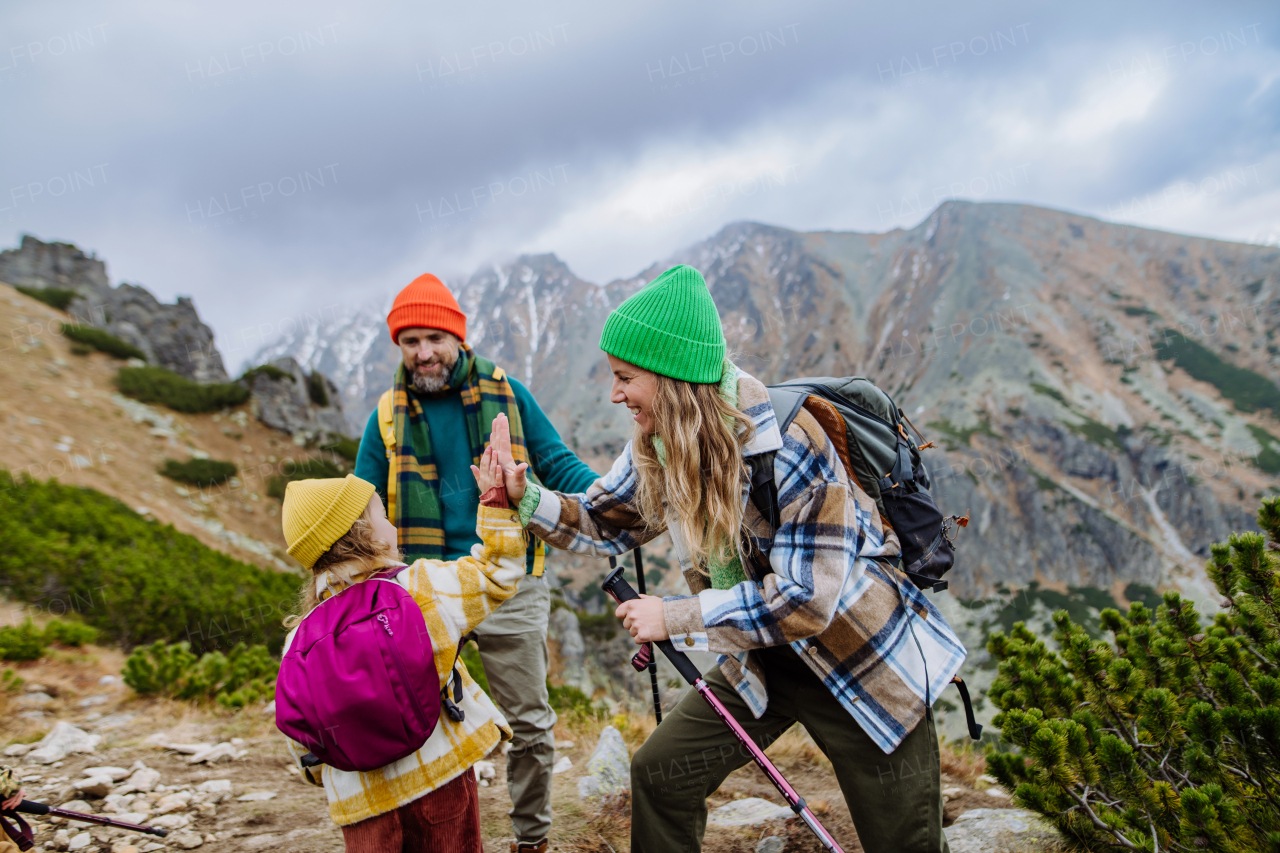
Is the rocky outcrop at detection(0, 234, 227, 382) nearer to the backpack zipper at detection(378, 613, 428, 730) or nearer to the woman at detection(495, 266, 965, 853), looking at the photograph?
the backpack zipper at detection(378, 613, 428, 730)

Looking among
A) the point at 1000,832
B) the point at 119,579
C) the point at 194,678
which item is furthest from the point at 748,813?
the point at 119,579

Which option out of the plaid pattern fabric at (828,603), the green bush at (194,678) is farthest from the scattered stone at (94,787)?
the plaid pattern fabric at (828,603)

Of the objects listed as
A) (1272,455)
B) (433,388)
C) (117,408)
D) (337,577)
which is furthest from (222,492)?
(1272,455)

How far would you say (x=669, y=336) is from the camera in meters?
2.32

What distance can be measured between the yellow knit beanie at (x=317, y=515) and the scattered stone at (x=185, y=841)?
2849 mm

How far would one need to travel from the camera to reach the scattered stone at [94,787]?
4.26 meters

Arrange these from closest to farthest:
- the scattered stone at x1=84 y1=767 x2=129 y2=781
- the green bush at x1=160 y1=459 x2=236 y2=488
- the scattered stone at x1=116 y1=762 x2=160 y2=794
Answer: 1. the scattered stone at x1=116 y1=762 x2=160 y2=794
2. the scattered stone at x1=84 y1=767 x2=129 y2=781
3. the green bush at x1=160 y1=459 x2=236 y2=488

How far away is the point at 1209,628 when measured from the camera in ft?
11.0

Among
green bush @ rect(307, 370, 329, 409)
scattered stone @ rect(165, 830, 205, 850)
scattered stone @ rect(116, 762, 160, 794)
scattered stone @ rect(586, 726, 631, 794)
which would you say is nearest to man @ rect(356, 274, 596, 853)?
scattered stone @ rect(586, 726, 631, 794)

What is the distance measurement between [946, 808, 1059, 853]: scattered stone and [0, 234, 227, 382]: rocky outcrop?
3503 cm

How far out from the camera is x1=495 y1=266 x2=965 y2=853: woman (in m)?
2.16

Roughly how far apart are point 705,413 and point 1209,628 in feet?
10.1

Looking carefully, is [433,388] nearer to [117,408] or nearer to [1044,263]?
[117,408]

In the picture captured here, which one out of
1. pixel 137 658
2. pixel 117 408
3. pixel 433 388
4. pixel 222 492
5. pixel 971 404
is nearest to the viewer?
pixel 433 388
